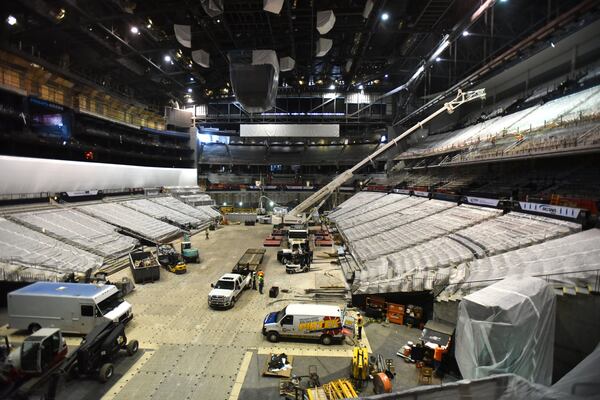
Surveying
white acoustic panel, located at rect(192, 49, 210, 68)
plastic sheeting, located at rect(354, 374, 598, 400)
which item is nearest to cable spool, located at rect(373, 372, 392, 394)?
plastic sheeting, located at rect(354, 374, 598, 400)

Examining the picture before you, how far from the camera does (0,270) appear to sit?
42.4 feet

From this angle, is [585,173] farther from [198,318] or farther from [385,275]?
[198,318]

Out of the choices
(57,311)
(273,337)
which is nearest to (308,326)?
(273,337)

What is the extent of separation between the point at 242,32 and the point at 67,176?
20.8 metres

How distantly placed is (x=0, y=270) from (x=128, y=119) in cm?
3072

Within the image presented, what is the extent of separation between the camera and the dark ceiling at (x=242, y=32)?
63.1 feet

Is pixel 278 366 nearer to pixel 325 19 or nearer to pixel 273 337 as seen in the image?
pixel 273 337

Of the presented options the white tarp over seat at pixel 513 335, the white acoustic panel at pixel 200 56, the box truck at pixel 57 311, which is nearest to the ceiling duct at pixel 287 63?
the white acoustic panel at pixel 200 56

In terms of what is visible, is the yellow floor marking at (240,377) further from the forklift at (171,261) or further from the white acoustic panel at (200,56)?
the white acoustic panel at (200,56)

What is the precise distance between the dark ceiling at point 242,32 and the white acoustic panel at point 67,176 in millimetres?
8993

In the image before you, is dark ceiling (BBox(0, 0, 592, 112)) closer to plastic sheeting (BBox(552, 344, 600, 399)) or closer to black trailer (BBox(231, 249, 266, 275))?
black trailer (BBox(231, 249, 266, 275))

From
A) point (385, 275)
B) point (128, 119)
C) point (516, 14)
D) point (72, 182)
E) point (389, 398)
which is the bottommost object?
point (385, 275)

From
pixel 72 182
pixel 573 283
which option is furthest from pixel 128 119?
pixel 573 283

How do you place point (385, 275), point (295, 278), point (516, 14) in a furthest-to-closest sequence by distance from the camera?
point (516, 14)
point (295, 278)
point (385, 275)
